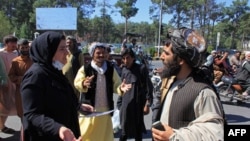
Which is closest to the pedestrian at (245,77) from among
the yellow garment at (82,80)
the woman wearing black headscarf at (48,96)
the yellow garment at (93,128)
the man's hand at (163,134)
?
the yellow garment at (82,80)

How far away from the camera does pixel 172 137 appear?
180cm

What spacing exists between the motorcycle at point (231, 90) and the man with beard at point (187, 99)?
8.48m

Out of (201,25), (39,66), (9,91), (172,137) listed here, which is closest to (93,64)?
(39,66)

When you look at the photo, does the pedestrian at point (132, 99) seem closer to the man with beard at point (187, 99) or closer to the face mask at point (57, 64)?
the face mask at point (57, 64)

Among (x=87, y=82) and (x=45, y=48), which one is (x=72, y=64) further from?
(x=45, y=48)

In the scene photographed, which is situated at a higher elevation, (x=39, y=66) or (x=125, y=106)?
(x=39, y=66)

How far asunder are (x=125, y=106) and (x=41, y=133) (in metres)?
2.85

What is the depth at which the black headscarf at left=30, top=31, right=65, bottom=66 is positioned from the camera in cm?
259

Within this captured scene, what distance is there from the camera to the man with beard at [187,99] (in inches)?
70.2

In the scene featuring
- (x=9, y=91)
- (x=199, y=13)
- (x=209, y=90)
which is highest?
(x=199, y=13)

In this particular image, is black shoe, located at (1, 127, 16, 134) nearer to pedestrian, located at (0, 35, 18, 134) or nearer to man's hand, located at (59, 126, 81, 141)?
pedestrian, located at (0, 35, 18, 134)

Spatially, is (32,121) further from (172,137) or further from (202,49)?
(202,49)

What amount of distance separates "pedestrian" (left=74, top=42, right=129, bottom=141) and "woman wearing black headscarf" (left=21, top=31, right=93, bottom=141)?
152 centimetres

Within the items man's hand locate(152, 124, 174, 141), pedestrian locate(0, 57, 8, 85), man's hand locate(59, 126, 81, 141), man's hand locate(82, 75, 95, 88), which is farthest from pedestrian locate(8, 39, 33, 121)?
man's hand locate(152, 124, 174, 141)
